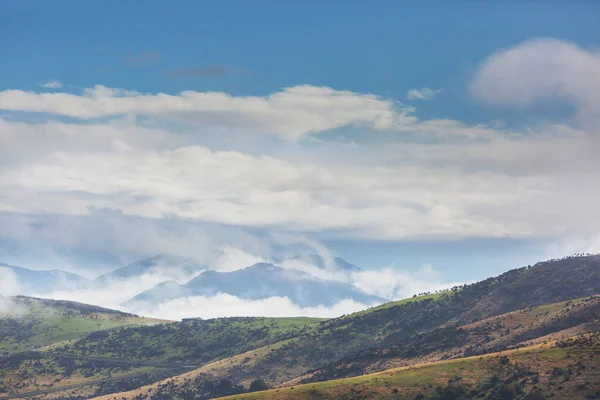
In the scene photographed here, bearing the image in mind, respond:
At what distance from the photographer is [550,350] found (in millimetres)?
183875

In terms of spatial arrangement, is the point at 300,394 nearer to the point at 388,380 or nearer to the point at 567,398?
the point at 388,380

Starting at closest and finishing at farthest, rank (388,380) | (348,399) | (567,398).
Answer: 1. (567,398)
2. (348,399)
3. (388,380)

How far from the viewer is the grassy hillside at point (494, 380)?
163 meters

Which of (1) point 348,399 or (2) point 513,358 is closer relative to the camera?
(1) point 348,399

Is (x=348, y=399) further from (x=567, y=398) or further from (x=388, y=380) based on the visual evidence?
(x=567, y=398)

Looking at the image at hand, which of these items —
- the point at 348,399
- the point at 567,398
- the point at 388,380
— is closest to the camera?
the point at 567,398

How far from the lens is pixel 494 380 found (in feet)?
564

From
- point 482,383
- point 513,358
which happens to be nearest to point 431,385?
point 482,383

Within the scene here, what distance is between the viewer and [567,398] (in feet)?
514

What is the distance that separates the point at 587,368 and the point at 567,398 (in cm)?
1272

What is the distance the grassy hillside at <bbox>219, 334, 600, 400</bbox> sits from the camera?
535 ft

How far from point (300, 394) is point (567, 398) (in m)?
56.6

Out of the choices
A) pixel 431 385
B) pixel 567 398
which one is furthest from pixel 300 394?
pixel 567 398

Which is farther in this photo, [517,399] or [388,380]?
[388,380]
